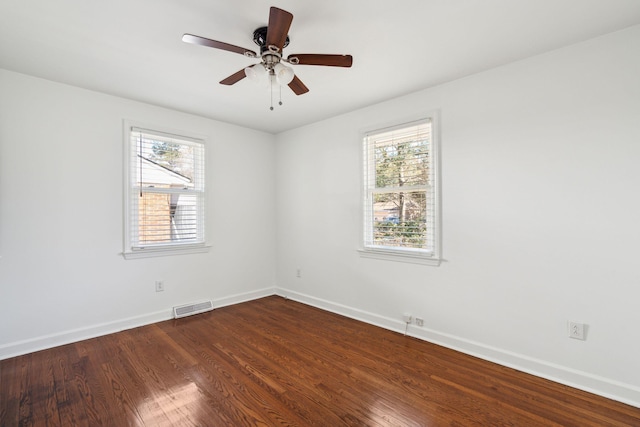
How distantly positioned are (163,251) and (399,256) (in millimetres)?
2737

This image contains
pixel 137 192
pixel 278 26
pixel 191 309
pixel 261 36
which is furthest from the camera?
pixel 191 309

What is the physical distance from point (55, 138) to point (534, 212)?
14.2ft

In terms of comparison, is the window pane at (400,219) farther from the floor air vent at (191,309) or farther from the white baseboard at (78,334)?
the white baseboard at (78,334)

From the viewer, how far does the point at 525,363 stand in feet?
7.70

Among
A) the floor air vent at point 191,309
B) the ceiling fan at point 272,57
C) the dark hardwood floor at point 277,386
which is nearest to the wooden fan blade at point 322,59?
the ceiling fan at point 272,57

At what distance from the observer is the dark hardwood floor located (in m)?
1.82

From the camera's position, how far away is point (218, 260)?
3986 mm

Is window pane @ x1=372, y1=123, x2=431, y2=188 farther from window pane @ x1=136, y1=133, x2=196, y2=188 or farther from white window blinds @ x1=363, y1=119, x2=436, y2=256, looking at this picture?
window pane @ x1=136, y1=133, x2=196, y2=188

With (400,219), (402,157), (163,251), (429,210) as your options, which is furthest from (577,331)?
(163,251)

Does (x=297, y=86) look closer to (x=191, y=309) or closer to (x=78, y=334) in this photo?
(x=191, y=309)

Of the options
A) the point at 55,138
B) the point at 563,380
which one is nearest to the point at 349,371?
the point at 563,380

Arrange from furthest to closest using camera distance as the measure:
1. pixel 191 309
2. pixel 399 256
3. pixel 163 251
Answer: pixel 191 309, pixel 163 251, pixel 399 256

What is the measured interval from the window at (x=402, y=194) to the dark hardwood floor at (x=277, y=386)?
0.94m

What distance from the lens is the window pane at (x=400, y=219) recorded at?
3.04 m
